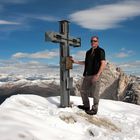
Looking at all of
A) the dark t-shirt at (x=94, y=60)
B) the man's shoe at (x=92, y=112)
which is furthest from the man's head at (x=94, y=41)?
the man's shoe at (x=92, y=112)

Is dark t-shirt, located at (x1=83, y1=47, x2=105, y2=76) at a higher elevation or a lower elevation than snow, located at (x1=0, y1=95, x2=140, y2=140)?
higher

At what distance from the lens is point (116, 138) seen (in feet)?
38.4

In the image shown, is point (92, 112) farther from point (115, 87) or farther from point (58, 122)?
point (115, 87)

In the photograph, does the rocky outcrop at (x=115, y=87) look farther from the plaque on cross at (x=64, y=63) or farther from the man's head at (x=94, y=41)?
the man's head at (x=94, y=41)

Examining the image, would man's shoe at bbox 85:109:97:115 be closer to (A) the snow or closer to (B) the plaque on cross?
(A) the snow

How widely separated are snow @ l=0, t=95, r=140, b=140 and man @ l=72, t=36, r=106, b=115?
685 millimetres

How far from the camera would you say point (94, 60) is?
1403 centimetres

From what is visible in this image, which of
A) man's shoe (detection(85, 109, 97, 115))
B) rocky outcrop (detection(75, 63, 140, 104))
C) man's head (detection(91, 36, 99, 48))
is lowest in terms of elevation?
rocky outcrop (detection(75, 63, 140, 104))

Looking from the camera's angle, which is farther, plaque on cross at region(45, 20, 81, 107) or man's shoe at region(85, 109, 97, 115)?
plaque on cross at region(45, 20, 81, 107)

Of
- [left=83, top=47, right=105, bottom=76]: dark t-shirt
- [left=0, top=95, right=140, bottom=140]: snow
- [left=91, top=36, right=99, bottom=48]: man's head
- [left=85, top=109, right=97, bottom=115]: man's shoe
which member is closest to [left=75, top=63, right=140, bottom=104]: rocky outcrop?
[left=0, top=95, right=140, bottom=140]: snow

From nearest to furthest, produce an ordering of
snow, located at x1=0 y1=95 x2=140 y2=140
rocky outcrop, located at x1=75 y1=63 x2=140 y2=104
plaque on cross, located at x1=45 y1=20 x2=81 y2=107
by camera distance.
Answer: snow, located at x1=0 y1=95 x2=140 y2=140 < plaque on cross, located at x1=45 y1=20 x2=81 y2=107 < rocky outcrop, located at x1=75 y1=63 x2=140 y2=104

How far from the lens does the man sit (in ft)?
45.5

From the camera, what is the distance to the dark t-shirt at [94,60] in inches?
546

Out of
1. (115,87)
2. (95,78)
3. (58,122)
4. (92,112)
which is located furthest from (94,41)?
(115,87)
